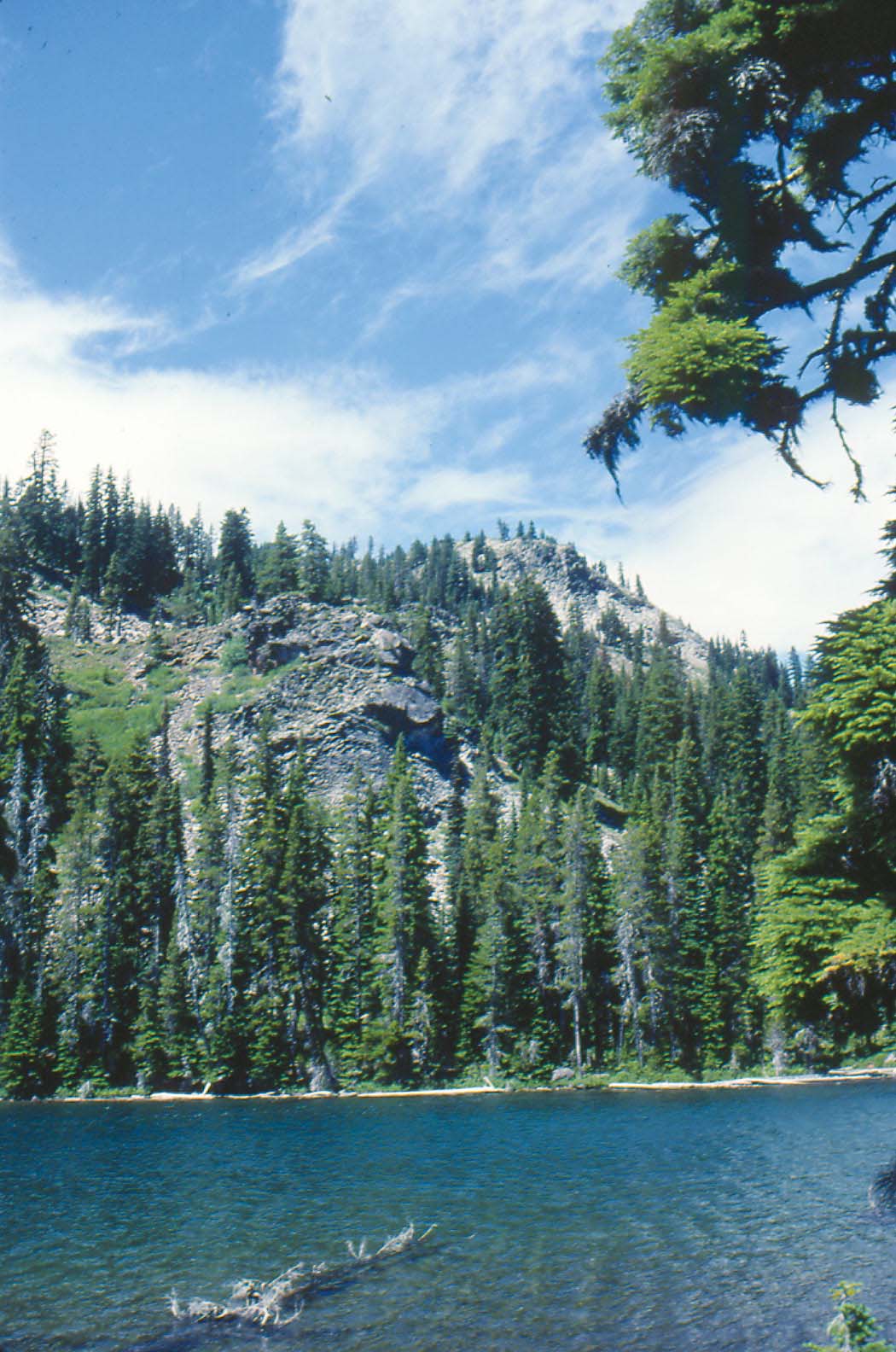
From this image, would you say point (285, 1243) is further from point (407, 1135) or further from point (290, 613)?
point (290, 613)

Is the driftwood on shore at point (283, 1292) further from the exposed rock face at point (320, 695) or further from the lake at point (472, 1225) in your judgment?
the exposed rock face at point (320, 695)

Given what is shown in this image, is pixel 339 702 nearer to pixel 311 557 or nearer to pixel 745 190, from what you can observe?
pixel 311 557

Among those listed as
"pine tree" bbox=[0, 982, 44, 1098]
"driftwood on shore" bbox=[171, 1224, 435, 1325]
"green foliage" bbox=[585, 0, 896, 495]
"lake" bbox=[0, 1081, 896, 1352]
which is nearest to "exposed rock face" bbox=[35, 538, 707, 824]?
"pine tree" bbox=[0, 982, 44, 1098]

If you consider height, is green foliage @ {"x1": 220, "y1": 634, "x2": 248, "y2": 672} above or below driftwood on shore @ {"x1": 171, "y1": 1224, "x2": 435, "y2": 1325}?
above

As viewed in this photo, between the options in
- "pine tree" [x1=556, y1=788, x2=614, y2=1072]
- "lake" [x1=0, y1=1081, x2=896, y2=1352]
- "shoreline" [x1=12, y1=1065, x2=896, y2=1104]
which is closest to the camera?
"lake" [x1=0, y1=1081, x2=896, y2=1352]

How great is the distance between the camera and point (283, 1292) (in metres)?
19.8

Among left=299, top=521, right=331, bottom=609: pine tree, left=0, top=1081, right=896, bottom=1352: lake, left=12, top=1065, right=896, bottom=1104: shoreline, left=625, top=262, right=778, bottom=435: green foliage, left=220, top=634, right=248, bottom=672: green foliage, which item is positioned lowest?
left=12, top=1065, right=896, bottom=1104: shoreline

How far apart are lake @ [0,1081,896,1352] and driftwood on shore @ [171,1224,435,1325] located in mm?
439

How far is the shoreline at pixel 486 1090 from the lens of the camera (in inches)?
2378

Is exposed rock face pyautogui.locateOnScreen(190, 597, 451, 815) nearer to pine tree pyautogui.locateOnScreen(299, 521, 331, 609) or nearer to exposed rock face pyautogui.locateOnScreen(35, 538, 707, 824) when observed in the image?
exposed rock face pyautogui.locateOnScreen(35, 538, 707, 824)

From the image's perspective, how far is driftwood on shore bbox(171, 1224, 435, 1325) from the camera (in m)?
18.8

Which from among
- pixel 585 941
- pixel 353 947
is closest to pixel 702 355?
pixel 585 941

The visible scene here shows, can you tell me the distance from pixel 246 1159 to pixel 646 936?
3697 centimetres

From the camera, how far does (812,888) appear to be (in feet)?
29.8
